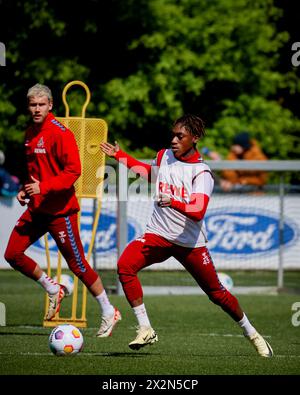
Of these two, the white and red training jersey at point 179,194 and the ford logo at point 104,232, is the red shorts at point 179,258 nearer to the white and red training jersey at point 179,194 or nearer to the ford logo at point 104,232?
the white and red training jersey at point 179,194

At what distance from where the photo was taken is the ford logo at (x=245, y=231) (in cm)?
1891

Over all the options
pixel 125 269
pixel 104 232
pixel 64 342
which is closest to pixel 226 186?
pixel 104 232

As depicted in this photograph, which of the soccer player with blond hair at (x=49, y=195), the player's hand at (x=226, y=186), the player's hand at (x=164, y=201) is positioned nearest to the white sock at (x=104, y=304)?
the soccer player with blond hair at (x=49, y=195)

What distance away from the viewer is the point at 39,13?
24469 millimetres

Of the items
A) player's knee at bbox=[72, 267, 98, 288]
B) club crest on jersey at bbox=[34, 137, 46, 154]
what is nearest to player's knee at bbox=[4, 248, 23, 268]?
player's knee at bbox=[72, 267, 98, 288]

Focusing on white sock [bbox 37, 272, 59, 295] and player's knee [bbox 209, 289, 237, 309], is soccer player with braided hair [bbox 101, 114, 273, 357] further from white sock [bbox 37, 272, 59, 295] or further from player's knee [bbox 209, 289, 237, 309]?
white sock [bbox 37, 272, 59, 295]

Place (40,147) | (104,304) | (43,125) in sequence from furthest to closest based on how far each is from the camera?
(104,304), (43,125), (40,147)

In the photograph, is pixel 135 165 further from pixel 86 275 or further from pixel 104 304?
pixel 104 304

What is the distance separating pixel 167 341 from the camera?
442 inches

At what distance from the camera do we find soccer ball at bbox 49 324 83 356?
9430 mm

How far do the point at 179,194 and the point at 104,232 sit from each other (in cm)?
857

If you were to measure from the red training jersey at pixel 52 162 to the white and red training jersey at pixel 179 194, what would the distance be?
116cm
